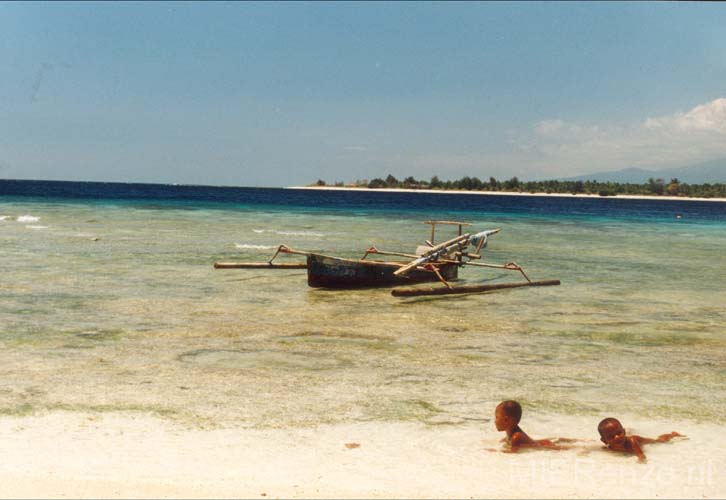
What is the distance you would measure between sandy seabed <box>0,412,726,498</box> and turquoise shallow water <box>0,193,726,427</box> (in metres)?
0.46

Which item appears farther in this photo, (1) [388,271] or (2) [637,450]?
(1) [388,271]

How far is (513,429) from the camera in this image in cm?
636

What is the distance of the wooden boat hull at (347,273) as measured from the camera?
16.2 m

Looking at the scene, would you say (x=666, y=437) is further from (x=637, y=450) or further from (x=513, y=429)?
(x=513, y=429)

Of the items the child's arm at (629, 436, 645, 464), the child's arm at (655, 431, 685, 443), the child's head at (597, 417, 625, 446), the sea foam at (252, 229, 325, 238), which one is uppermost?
the sea foam at (252, 229, 325, 238)

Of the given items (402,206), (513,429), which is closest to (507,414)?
(513,429)

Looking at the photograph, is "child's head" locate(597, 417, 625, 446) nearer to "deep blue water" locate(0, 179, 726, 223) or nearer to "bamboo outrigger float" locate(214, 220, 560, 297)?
"bamboo outrigger float" locate(214, 220, 560, 297)

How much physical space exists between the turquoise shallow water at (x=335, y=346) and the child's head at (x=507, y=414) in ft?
2.49

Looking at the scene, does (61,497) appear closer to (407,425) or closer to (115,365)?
(407,425)

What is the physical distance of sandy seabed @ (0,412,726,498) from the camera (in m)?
5.27

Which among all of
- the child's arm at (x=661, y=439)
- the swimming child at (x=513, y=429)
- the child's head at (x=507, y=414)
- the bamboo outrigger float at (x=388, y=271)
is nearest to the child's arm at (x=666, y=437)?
the child's arm at (x=661, y=439)

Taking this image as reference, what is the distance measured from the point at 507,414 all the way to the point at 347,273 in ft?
33.9

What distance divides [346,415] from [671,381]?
466cm

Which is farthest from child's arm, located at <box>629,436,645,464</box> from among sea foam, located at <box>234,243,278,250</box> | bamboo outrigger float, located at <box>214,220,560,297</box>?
sea foam, located at <box>234,243,278,250</box>
